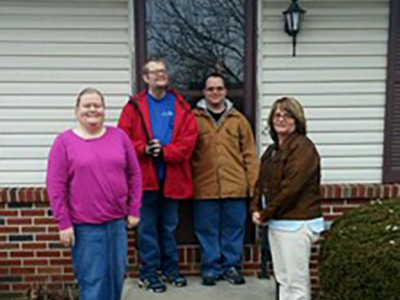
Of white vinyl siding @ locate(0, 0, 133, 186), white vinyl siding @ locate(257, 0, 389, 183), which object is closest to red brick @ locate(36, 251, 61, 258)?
white vinyl siding @ locate(0, 0, 133, 186)

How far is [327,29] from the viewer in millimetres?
3576

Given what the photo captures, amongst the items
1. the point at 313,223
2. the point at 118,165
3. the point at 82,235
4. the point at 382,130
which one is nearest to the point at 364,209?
the point at 313,223

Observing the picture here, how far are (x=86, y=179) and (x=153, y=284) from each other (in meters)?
1.25

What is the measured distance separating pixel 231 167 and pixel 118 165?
1095 mm

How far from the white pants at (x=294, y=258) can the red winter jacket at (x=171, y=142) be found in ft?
2.67

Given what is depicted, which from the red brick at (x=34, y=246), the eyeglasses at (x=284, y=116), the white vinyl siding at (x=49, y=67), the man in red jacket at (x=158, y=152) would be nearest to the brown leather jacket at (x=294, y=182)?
the eyeglasses at (x=284, y=116)

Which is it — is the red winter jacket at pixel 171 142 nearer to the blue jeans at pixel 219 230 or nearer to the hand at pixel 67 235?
the blue jeans at pixel 219 230

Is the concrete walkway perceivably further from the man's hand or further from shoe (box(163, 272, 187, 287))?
the man's hand

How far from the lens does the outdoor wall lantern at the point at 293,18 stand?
Result: 3.42 metres

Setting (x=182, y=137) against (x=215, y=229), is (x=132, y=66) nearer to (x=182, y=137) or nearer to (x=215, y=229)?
(x=182, y=137)

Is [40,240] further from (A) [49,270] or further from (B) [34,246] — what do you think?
(A) [49,270]

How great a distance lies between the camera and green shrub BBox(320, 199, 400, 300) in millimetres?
2398

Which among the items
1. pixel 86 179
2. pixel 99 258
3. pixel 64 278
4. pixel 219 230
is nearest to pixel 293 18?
pixel 219 230

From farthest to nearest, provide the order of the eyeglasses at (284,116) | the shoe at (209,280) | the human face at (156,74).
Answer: the shoe at (209,280) < the human face at (156,74) < the eyeglasses at (284,116)
